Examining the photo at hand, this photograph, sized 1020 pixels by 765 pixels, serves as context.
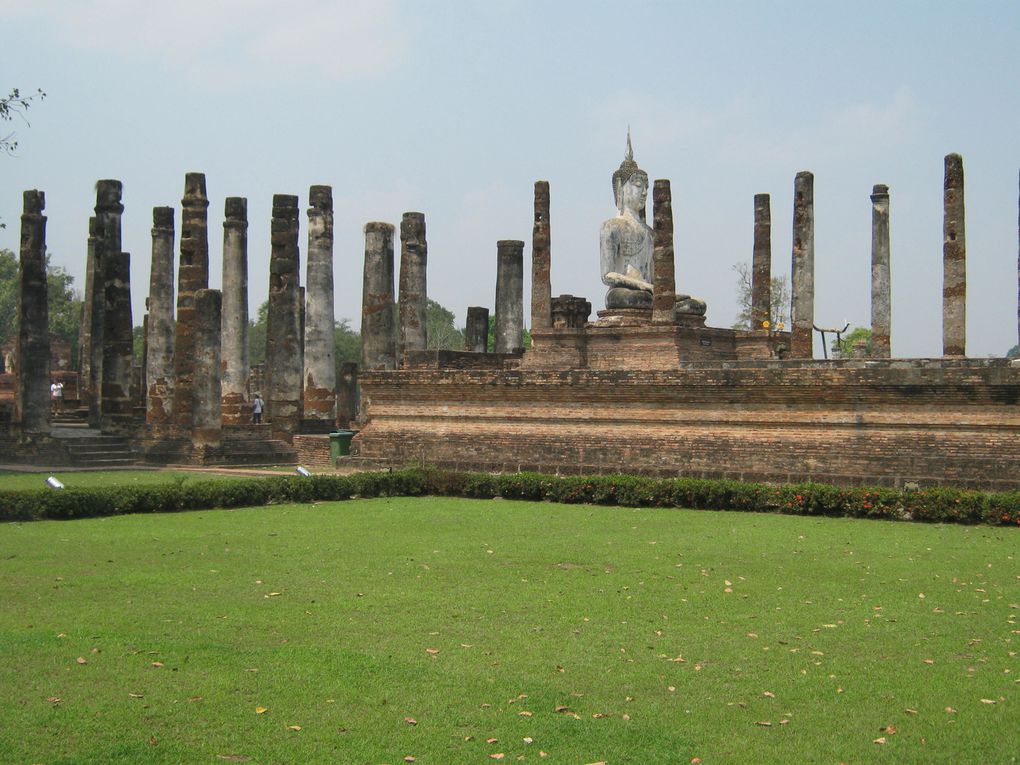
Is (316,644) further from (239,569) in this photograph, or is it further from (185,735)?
(239,569)

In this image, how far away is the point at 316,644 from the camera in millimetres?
7656

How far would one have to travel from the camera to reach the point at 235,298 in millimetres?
28703

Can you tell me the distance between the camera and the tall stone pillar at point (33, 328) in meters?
25.2

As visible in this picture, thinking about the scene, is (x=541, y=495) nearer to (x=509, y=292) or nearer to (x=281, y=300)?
(x=281, y=300)

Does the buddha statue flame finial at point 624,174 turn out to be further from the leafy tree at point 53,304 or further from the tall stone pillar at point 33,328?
the leafy tree at point 53,304

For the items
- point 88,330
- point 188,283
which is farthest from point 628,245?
point 88,330

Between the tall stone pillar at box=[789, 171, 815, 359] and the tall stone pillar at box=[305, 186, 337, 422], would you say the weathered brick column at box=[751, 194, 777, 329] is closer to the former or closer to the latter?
the tall stone pillar at box=[789, 171, 815, 359]

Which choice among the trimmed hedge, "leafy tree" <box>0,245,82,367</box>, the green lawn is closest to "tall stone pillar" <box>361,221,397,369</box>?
the trimmed hedge

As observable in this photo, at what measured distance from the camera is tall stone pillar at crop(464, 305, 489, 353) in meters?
32.7

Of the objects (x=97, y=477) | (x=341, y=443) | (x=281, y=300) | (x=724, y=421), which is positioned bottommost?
(x=97, y=477)

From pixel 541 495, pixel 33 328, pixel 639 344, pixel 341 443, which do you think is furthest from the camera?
pixel 33 328

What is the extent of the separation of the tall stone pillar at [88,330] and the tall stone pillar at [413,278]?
24.2ft

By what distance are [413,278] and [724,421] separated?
11680mm

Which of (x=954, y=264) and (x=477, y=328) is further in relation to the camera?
(x=477, y=328)
